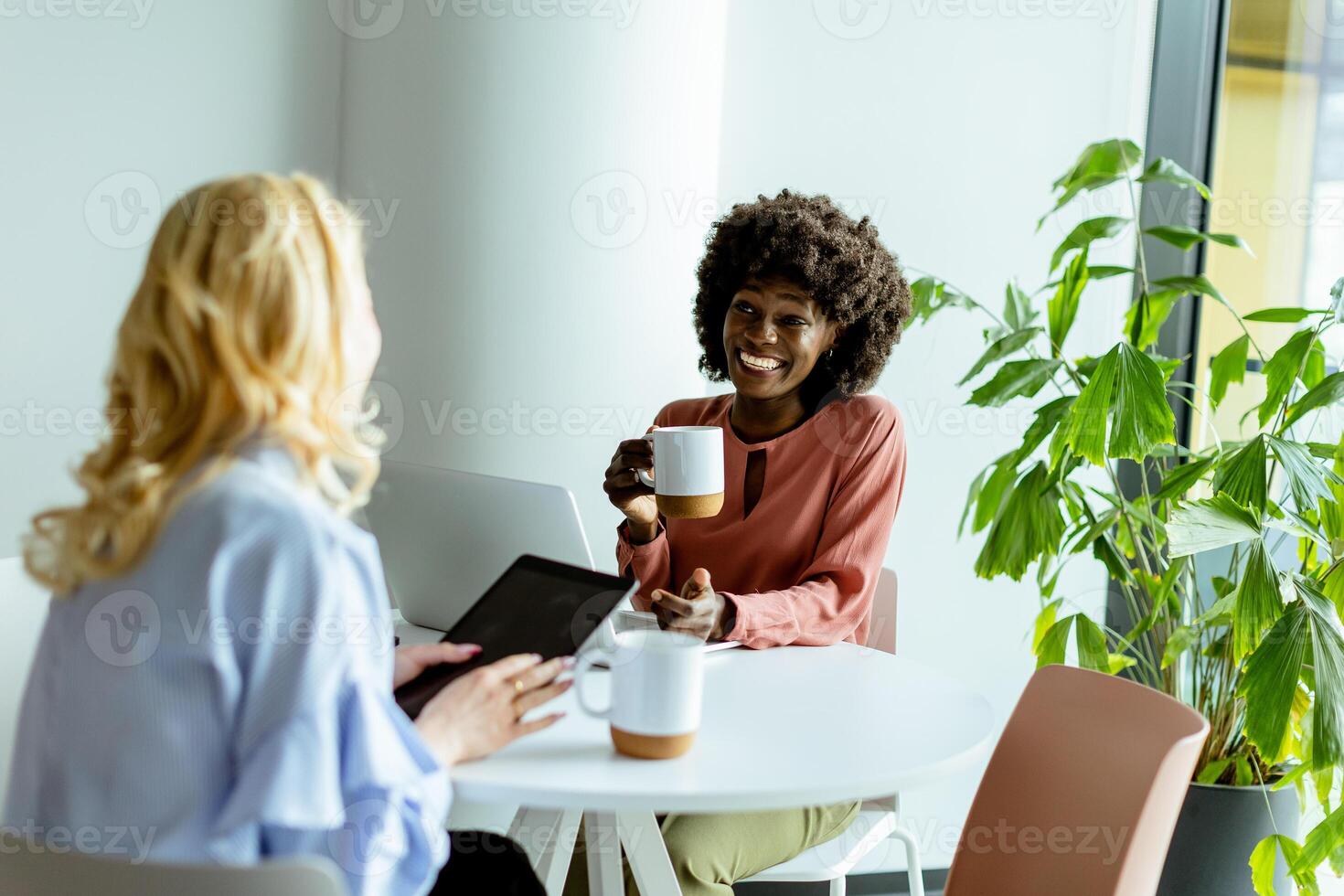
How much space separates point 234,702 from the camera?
41.1 inches

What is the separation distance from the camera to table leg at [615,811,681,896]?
5.18 ft

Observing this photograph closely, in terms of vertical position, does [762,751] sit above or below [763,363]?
below

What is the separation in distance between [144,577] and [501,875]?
74 centimetres

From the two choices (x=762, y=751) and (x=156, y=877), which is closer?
(x=156, y=877)

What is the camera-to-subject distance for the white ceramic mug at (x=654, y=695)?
1314 millimetres

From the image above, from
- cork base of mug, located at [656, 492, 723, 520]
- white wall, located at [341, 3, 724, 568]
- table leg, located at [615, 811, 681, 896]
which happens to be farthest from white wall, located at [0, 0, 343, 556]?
table leg, located at [615, 811, 681, 896]

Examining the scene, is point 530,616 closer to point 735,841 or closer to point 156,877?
point 735,841

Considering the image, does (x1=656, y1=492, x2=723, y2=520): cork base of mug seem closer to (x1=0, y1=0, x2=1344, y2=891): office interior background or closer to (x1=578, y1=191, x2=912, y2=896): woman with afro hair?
(x1=578, y1=191, x2=912, y2=896): woman with afro hair

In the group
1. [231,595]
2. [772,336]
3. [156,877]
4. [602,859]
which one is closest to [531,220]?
[772,336]

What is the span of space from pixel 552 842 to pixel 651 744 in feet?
2.46

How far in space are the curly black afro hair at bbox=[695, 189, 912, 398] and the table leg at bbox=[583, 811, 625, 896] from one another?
0.93m

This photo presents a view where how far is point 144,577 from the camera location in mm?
1054

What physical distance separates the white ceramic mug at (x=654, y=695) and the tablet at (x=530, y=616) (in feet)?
0.38

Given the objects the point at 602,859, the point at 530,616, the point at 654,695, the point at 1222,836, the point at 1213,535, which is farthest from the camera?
the point at 1222,836
